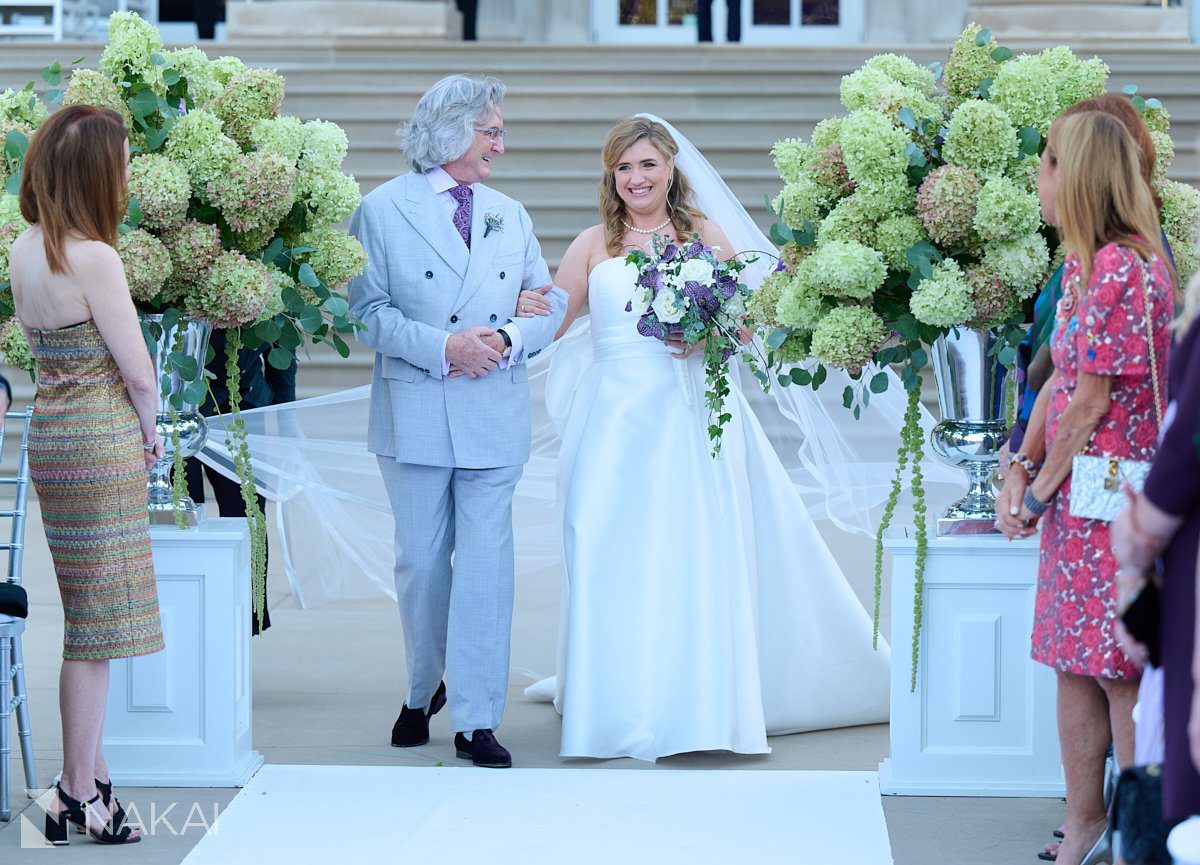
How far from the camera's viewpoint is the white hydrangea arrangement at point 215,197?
4.26 meters

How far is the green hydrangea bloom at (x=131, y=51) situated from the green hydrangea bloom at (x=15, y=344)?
0.72 metres

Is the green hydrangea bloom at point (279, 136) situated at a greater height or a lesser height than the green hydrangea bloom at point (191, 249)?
greater

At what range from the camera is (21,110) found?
4473mm

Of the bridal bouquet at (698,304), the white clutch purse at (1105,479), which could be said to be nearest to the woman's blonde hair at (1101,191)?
the white clutch purse at (1105,479)

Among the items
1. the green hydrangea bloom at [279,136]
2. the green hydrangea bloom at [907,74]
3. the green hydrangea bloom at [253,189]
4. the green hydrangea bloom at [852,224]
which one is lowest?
the green hydrangea bloom at [852,224]

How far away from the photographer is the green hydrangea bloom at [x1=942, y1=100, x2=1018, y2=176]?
4.09 meters

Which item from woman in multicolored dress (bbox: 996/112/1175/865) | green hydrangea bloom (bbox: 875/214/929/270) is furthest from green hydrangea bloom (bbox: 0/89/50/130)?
woman in multicolored dress (bbox: 996/112/1175/865)

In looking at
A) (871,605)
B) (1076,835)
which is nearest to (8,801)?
(1076,835)

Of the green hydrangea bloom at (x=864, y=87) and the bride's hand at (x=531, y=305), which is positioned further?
the bride's hand at (x=531, y=305)

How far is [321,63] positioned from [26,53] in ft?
7.54

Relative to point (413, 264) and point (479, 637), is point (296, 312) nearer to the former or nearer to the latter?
point (413, 264)

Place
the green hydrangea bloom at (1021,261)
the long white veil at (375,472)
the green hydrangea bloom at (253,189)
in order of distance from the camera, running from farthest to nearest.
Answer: the long white veil at (375,472), the green hydrangea bloom at (253,189), the green hydrangea bloom at (1021,261)

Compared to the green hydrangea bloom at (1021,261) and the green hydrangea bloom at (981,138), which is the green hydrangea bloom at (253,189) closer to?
the green hydrangea bloom at (981,138)

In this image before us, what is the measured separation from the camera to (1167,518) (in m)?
2.45
